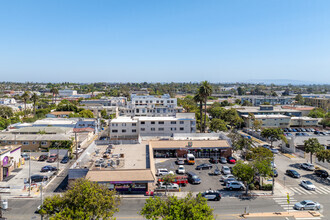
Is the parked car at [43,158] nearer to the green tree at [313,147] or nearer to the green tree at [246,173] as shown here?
the green tree at [246,173]

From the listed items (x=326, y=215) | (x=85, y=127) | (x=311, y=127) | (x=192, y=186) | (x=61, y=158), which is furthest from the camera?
(x=311, y=127)

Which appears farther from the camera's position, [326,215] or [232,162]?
[232,162]

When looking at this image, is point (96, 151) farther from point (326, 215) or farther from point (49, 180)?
point (326, 215)

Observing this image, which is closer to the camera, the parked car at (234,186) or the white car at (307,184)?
the parked car at (234,186)

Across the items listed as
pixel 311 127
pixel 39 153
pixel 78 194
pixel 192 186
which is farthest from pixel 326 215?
pixel 311 127

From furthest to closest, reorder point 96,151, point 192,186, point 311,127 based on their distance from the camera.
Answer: point 311,127
point 96,151
point 192,186

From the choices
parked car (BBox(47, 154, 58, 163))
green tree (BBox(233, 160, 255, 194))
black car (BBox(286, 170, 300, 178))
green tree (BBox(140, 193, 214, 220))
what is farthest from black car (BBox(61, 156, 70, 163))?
black car (BBox(286, 170, 300, 178))

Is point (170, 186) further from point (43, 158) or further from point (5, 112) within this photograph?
point (5, 112)

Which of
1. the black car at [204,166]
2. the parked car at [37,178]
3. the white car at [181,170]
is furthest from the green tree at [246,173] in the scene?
the parked car at [37,178]

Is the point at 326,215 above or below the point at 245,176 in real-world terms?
below
